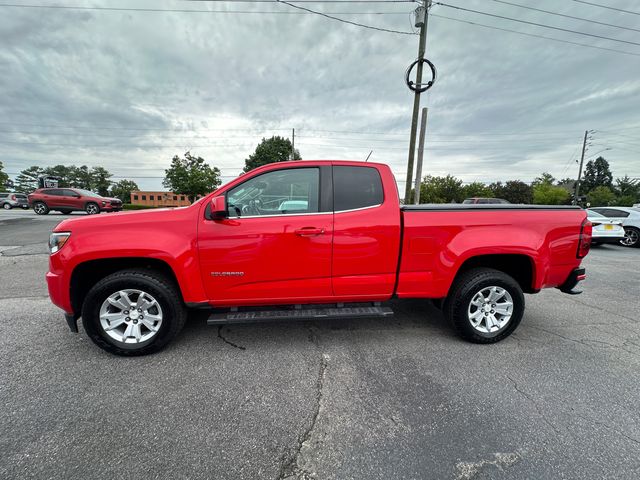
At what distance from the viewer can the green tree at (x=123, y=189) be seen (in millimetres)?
84375

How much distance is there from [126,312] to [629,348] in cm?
517

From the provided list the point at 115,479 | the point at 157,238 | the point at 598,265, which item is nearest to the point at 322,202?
the point at 157,238

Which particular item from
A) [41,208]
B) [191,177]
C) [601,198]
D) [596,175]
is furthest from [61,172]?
[596,175]

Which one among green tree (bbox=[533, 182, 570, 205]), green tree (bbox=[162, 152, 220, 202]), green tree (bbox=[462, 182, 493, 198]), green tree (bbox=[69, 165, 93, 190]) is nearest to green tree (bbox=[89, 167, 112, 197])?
green tree (bbox=[69, 165, 93, 190])

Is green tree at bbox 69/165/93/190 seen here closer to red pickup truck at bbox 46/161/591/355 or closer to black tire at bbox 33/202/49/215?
black tire at bbox 33/202/49/215

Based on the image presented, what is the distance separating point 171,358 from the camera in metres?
2.67

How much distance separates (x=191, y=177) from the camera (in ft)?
157

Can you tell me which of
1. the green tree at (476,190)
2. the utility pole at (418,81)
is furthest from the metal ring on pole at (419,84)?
the green tree at (476,190)

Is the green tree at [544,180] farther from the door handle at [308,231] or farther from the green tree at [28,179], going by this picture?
the green tree at [28,179]

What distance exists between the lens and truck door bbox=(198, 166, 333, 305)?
2.63 metres

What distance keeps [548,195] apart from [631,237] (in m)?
61.5

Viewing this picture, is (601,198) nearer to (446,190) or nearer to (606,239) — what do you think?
(446,190)

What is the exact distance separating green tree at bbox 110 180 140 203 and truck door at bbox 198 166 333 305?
97366 millimetres

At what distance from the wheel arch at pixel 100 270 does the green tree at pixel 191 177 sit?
48.6 m
